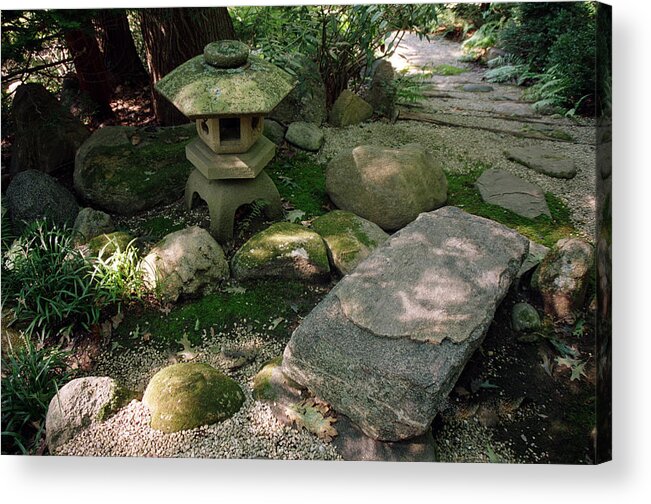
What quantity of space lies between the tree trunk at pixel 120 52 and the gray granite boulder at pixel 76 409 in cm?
228

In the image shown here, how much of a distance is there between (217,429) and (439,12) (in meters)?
2.76

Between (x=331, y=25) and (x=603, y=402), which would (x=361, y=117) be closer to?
(x=331, y=25)

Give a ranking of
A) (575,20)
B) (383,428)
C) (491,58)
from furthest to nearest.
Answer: (491,58)
(575,20)
(383,428)

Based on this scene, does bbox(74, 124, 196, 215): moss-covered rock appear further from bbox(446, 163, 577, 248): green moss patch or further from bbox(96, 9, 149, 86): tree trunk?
bbox(446, 163, 577, 248): green moss patch

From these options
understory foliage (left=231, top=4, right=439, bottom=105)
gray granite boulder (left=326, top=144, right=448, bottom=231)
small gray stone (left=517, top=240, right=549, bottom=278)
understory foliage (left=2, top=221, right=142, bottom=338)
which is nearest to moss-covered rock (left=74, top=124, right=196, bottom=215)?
understory foliage (left=2, top=221, right=142, bottom=338)

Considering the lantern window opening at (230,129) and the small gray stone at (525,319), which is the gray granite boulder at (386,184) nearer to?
the lantern window opening at (230,129)

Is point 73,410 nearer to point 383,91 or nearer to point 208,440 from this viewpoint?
point 208,440

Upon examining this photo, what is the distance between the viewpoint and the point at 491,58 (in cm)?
442

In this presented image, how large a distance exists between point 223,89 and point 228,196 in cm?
71

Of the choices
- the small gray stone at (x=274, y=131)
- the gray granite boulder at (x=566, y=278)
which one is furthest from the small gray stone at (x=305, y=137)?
the gray granite boulder at (x=566, y=278)

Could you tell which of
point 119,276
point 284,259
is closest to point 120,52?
point 119,276

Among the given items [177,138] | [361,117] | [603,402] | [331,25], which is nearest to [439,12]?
[331,25]

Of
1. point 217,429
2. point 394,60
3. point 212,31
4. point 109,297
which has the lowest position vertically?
point 217,429

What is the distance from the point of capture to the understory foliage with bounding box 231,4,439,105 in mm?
3719
